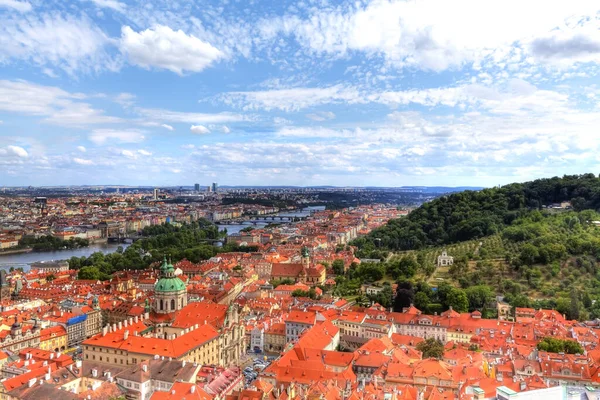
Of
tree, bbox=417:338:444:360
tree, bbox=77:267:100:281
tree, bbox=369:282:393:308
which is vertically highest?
tree, bbox=417:338:444:360

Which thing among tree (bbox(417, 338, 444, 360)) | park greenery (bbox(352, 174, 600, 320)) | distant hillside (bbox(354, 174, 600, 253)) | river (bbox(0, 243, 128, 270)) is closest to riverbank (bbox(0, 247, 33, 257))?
river (bbox(0, 243, 128, 270))

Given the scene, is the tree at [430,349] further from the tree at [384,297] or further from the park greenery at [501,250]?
the tree at [384,297]

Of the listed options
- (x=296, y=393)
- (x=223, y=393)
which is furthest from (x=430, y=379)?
(x=223, y=393)

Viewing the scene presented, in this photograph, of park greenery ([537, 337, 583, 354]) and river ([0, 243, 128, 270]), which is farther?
river ([0, 243, 128, 270])

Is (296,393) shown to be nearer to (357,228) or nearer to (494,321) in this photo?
(494,321)

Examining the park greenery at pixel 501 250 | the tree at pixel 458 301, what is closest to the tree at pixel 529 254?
the park greenery at pixel 501 250

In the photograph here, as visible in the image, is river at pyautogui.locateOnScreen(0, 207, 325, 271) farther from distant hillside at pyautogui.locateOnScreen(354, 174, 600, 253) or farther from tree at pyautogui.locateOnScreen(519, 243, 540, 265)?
tree at pyautogui.locateOnScreen(519, 243, 540, 265)
